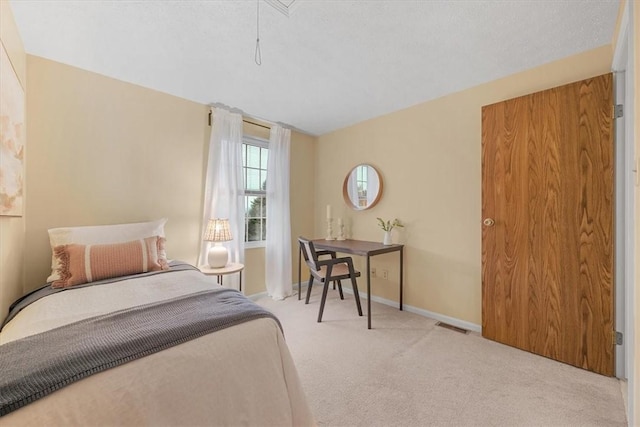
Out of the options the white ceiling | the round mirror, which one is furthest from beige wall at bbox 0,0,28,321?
the round mirror

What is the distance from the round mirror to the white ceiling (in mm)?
986

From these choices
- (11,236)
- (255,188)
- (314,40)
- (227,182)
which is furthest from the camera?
(255,188)

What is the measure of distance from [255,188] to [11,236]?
2.12m

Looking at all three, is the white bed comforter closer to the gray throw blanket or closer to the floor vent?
the gray throw blanket

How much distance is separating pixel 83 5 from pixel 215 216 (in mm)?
1841

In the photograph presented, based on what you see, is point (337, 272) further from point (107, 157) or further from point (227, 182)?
point (107, 157)

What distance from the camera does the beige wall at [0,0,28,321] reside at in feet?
4.78

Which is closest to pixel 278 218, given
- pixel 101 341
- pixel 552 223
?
pixel 101 341

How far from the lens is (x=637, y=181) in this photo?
3.47 ft

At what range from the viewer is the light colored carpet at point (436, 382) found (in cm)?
140

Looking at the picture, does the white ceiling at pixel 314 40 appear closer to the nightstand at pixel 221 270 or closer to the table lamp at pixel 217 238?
the table lamp at pixel 217 238

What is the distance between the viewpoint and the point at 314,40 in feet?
5.89

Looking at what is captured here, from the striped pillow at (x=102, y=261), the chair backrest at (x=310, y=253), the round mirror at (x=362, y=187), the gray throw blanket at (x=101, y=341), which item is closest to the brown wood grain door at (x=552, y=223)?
the round mirror at (x=362, y=187)

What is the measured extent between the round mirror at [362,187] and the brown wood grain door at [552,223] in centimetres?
119
